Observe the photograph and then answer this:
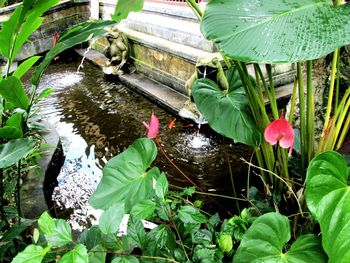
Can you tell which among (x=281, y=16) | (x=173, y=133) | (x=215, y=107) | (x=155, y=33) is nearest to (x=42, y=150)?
(x=173, y=133)

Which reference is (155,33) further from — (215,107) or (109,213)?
(109,213)

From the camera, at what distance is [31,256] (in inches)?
31.5

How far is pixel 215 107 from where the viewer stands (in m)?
1.32

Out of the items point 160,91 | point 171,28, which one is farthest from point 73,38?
point 171,28

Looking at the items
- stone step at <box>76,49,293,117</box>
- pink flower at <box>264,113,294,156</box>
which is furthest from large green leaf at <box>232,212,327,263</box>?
stone step at <box>76,49,293,117</box>

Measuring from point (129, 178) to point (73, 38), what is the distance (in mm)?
553

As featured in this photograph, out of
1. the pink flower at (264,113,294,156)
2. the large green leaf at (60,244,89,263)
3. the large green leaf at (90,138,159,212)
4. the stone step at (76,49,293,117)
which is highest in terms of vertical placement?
the pink flower at (264,113,294,156)

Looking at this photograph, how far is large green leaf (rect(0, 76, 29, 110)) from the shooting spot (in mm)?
979

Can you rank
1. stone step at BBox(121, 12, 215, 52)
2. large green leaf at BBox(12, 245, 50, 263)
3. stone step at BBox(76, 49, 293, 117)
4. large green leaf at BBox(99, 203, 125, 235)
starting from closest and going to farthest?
large green leaf at BBox(12, 245, 50, 263)
large green leaf at BBox(99, 203, 125, 235)
stone step at BBox(76, 49, 293, 117)
stone step at BBox(121, 12, 215, 52)

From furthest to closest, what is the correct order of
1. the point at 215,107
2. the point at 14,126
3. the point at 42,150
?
the point at 42,150 < the point at 215,107 < the point at 14,126

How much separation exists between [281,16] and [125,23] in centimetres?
628

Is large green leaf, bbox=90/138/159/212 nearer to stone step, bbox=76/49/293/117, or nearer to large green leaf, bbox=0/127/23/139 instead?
large green leaf, bbox=0/127/23/139

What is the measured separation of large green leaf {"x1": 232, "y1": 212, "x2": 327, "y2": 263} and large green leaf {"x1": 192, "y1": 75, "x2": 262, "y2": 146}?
39cm

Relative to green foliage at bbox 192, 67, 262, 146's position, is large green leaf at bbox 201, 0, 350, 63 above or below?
above
